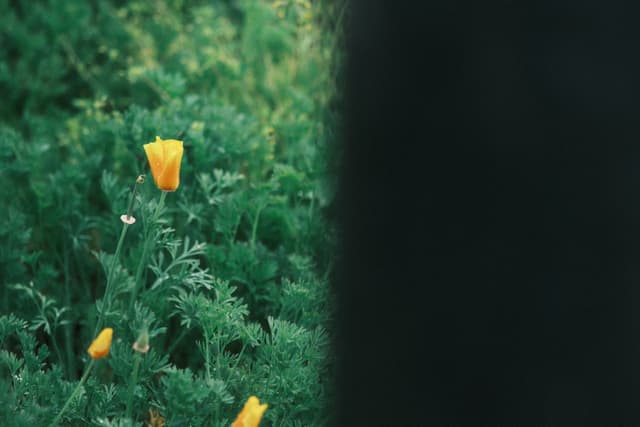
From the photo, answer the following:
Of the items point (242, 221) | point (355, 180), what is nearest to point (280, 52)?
point (242, 221)

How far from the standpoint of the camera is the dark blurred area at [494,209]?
1.05 meters

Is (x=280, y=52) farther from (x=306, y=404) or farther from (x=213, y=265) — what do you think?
(x=306, y=404)

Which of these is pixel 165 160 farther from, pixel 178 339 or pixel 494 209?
pixel 494 209

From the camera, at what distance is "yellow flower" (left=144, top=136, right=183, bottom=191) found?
175 cm

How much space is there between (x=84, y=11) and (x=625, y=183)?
10.1 ft

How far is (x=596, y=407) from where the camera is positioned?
1.15m

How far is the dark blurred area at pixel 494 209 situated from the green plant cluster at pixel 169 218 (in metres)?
0.46

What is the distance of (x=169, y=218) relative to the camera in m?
2.45

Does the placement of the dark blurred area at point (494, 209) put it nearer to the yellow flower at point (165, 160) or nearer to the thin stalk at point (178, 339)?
the yellow flower at point (165, 160)

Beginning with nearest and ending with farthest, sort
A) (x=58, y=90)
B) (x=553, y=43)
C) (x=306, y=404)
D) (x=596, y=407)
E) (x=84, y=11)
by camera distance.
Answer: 1. (x=553, y=43)
2. (x=596, y=407)
3. (x=306, y=404)
4. (x=58, y=90)
5. (x=84, y=11)

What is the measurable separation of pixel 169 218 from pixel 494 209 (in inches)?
59.8

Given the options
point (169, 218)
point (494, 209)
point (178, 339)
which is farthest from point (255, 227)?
point (494, 209)

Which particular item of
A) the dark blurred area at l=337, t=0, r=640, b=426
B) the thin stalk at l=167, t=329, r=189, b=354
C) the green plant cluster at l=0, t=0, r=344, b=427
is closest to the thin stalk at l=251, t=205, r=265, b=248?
the green plant cluster at l=0, t=0, r=344, b=427

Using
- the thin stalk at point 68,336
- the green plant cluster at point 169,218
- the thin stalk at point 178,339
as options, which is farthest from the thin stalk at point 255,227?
the thin stalk at point 68,336
